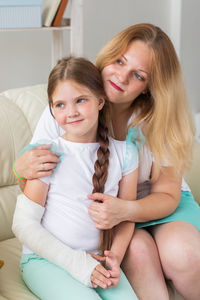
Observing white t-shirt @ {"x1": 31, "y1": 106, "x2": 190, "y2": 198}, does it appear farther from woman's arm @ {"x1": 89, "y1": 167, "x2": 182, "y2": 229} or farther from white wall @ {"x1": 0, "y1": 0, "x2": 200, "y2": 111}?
white wall @ {"x1": 0, "y1": 0, "x2": 200, "y2": 111}

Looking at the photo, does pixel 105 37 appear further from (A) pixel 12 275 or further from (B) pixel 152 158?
(A) pixel 12 275

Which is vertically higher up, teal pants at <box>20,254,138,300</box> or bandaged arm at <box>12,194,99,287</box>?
bandaged arm at <box>12,194,99,287</box>

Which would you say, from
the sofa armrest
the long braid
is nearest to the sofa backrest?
the long braid

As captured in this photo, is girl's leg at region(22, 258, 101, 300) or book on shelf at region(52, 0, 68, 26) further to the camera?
book on shelf at region(52, 0, 68, 26)

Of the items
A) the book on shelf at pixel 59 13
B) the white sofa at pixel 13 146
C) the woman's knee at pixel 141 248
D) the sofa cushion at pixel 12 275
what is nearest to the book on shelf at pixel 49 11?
the book on shelf at pixel 59 13

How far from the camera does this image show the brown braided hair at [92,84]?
1331mm

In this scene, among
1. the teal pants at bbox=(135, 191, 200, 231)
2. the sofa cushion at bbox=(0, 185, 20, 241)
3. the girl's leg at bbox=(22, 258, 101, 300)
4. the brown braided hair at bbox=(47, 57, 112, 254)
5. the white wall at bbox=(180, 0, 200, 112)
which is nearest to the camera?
the girl's leg at bbox=(22, 258, 101, 300)

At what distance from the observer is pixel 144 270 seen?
138 cm

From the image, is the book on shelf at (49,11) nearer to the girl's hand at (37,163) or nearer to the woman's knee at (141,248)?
the girl's hand at (37,163)

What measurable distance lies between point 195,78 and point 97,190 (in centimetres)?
261

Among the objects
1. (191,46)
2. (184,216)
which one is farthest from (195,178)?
(191,46)

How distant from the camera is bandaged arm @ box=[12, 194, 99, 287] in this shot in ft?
4.07

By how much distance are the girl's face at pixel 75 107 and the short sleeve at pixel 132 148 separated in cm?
17

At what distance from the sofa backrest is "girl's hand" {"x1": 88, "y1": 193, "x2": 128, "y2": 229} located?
52 centimetres
